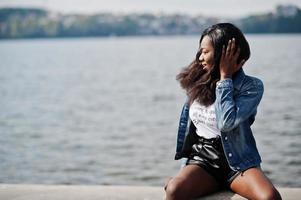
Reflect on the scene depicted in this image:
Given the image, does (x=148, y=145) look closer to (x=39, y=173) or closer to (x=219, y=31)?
(x=39, y=173)

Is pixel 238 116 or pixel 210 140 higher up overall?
pixel 238 116

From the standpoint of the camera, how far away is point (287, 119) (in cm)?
1875

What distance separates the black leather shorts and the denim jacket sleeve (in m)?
0.21

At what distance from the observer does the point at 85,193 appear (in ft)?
15.3

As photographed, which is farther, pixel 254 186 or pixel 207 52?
pixel 207 52

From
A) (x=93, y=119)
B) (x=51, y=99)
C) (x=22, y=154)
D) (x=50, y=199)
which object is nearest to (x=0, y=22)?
(x=51, y=99)

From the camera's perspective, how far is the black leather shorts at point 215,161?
4.22 metres

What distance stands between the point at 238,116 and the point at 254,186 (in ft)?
1.61

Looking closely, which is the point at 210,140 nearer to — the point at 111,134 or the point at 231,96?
the point at 231,96

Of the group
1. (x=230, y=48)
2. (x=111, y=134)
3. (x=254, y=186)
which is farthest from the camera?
(x=111, y=134)

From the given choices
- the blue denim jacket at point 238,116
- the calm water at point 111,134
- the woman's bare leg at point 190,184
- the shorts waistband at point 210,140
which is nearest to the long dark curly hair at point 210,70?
the blue denim jacket at point 238,116

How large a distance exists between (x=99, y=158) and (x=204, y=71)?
9251mm

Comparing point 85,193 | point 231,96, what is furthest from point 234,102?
point 85,193

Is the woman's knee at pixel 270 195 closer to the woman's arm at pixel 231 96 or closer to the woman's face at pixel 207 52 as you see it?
the woman's arm at pixel 231 96
